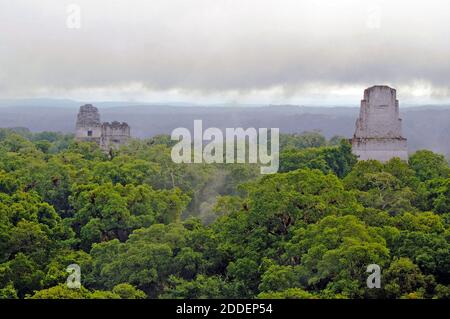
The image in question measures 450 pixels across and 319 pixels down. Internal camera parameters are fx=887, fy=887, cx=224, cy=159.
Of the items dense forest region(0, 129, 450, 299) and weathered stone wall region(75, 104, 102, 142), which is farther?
weathered stone wall region(75, 104, 102, 142)

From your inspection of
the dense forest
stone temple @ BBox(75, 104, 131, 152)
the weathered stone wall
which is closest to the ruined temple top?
the dense forest

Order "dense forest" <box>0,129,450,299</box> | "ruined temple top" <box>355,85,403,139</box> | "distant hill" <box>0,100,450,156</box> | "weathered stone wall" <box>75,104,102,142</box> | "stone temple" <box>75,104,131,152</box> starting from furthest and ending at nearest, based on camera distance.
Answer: "distant hill" <box>0,100,450,156</box>
"weathered stone wall" <box>75,104,102,142</box>
"stone temple" <box>75,104,131,152</box>
"ruined temple top" <box>355,85,403,139</box>
"dense forest" <box>0,129,450,299</box>

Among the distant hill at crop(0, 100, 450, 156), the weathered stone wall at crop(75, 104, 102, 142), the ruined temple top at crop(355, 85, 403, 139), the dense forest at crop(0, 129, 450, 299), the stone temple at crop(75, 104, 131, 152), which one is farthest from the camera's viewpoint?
the distant hill at crop(0, 100, 450, 156)

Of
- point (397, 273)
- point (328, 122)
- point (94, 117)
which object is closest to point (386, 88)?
point (397, 273)

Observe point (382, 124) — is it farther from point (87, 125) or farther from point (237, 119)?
point (237, 119)

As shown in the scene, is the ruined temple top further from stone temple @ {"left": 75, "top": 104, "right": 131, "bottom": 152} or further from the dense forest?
stone temple @ {"left": 75, "top": 104, "right": 131, "bottom": 152}

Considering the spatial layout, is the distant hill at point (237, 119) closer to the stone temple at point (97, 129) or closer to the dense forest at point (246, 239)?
the stone temple at point (97, 129)
